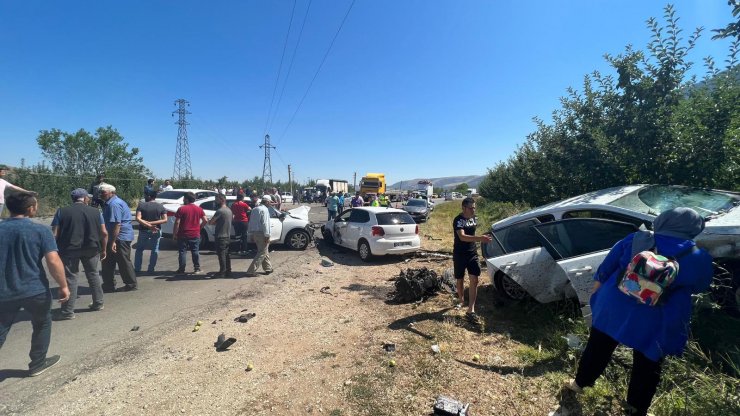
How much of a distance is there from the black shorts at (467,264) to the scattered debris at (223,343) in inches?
126

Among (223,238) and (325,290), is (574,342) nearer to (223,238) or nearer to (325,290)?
(325,290)

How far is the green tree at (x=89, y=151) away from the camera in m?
30.0

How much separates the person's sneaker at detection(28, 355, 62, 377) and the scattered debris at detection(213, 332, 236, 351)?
157 cm

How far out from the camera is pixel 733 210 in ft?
12.5

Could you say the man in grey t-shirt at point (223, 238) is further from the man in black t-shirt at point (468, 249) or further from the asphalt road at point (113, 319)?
the man in black t-shirt at point (468, 249)

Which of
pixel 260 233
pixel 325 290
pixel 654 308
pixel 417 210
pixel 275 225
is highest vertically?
pixel 654 308

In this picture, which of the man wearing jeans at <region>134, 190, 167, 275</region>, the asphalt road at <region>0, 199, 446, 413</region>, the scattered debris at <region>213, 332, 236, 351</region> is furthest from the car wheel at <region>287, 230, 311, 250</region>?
the scattered debris at <region>213, 332, 236, 351</region>

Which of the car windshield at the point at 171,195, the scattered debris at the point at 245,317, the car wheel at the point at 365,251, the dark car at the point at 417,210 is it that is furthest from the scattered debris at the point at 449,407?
the dark car at the point at 417,210

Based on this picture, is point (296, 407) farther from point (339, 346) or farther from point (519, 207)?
point (519, 207)

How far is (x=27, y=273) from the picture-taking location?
3.30 meters

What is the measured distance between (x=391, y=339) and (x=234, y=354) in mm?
1934

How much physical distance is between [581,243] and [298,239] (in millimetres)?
8097

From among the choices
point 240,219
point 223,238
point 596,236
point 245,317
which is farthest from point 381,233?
point 596,236

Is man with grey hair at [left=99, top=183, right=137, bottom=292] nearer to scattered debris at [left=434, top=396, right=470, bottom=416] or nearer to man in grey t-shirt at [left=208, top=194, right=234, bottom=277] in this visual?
man in grey t-shirt at [left=208, top=194, right=234, bottom=277]
